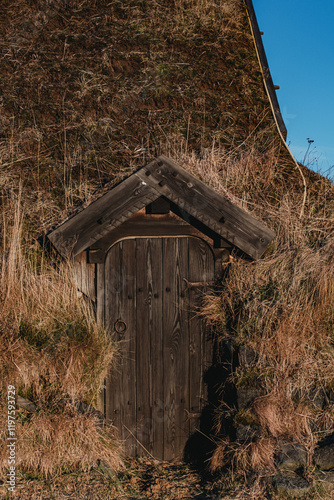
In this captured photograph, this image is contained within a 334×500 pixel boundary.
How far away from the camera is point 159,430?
200 inches

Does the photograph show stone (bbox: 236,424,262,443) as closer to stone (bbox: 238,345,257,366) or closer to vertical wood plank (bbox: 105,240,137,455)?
stone (bbox: 238,345,257,366)

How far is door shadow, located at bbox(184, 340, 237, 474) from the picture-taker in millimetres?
4938

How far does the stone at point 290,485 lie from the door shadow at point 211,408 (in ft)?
2.75

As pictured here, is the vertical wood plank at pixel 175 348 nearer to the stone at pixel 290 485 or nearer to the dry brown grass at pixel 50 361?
the dry brown grass at pixel 50 361

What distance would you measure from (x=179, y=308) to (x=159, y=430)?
1.36m

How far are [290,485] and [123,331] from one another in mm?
2195

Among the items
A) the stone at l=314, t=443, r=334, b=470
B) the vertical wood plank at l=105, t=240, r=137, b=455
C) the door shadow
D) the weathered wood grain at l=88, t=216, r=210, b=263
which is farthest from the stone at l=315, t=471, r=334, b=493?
the weathered wood grain at l=88, t=216, r=210, b=263

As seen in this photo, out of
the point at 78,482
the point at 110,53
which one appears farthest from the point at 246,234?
the point at 110,53

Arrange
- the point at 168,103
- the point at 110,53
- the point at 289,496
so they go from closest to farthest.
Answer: the point at 289,496
the point at 168,103
the point at 110,53

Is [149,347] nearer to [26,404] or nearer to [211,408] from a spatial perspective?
[211,408]

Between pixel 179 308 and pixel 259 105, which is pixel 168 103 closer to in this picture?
pixel 259 105

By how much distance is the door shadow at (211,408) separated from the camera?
4.94 metres

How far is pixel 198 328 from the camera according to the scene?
203 inches

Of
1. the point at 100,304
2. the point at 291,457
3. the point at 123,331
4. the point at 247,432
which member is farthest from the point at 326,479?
the point at 100,304
